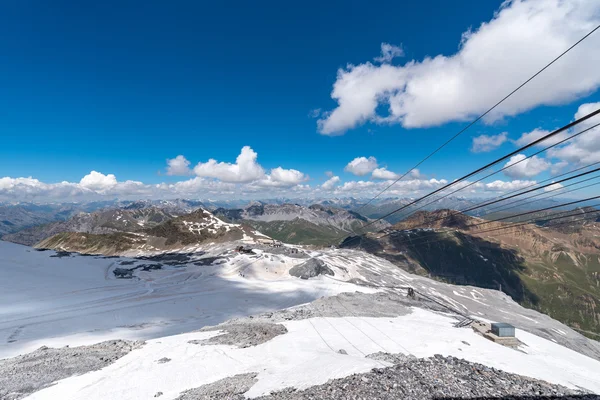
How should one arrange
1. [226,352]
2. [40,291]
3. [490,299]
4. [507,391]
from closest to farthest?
[507,391], [226,352], [40,291], [490,299]

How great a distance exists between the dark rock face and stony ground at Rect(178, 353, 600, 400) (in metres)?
60.5

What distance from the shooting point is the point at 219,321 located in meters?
38.8

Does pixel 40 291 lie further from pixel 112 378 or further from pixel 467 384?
pixel 467 384

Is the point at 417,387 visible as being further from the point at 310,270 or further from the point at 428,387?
the point at 310,270

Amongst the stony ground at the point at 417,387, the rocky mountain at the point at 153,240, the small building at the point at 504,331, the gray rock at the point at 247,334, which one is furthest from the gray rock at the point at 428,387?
the rocky mountain at the point at 153,240

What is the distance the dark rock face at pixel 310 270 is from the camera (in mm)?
75550

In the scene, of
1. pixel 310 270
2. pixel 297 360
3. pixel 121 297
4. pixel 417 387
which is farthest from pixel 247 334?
pixel 310 270

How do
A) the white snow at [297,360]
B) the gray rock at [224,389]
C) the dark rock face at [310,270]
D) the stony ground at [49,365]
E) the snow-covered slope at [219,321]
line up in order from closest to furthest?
the gray rock at [224,389] < the white snow at [297,360] < the stony ground at [49,365] < the snow-covered slope at [219,321] < the dark rock face at [310,270]

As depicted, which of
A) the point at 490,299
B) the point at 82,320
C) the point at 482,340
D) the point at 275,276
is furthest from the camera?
the point at 490,299

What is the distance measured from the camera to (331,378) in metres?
14.1

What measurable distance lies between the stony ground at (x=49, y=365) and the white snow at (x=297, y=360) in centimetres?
106

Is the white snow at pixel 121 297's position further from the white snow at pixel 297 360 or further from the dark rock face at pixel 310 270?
the white snow at pixel 297 360

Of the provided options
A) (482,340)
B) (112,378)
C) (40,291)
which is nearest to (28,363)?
(112,378)

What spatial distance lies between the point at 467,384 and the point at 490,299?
96.1m
